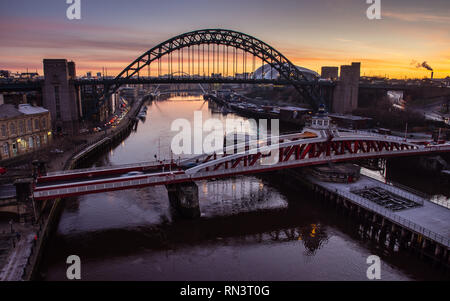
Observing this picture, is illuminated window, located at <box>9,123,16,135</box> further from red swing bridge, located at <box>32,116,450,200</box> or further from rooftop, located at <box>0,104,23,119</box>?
red swing bridge, located at <box>32,116,450,200</box>

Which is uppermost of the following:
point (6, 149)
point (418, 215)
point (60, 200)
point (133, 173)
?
point (6, 149)

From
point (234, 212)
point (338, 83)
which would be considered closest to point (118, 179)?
point (234, 212)

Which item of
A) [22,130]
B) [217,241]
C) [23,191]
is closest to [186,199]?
[217,241]

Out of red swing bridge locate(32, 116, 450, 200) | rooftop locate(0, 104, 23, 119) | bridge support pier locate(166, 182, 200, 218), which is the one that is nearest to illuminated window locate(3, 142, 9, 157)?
rooftop locate(0, 104, 23, 119)

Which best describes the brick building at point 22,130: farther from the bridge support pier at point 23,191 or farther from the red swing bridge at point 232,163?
the bridge support pier at point 23,191

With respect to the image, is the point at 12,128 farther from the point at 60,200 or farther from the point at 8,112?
the point at 60,200

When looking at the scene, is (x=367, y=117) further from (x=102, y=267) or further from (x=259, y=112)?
(x=102, y=267)
